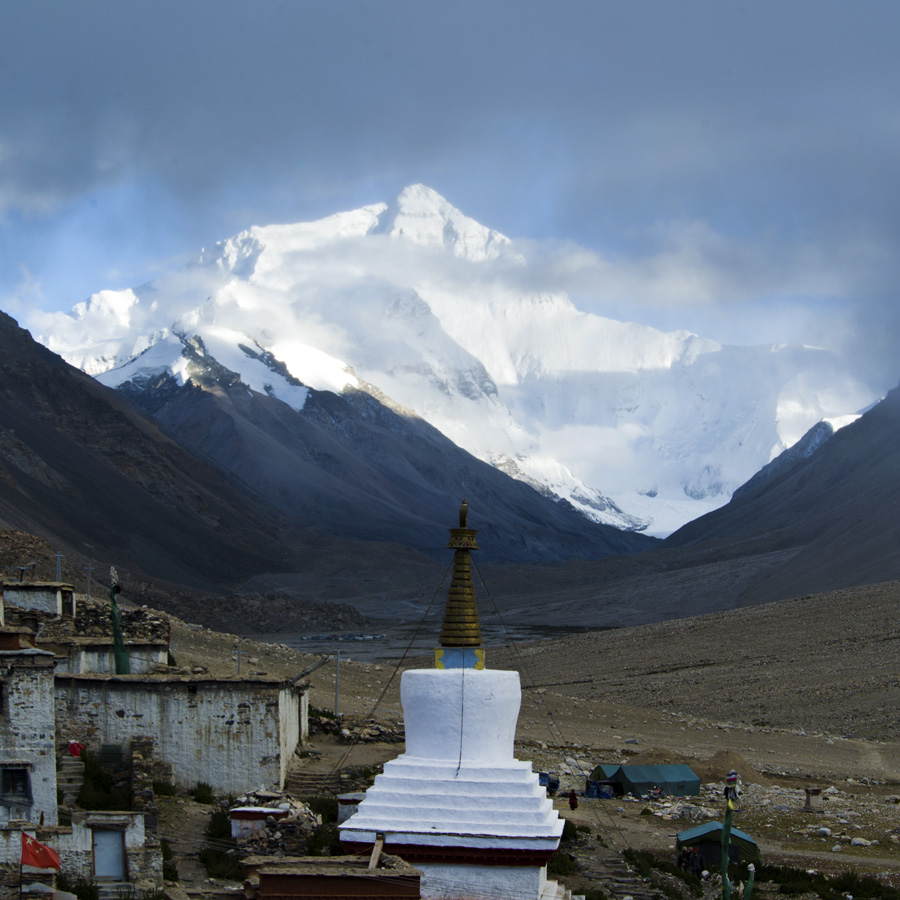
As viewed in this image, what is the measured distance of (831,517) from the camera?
132 m

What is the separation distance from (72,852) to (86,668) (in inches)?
328

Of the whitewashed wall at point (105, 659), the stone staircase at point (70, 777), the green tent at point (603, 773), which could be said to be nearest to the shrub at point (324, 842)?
the stone staircase at point (70, 777)

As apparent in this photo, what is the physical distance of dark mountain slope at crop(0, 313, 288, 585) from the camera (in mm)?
111062

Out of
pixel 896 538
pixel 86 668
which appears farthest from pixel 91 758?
pixel 896 538

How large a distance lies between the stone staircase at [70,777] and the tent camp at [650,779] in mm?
11864

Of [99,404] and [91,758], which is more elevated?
[99,404]

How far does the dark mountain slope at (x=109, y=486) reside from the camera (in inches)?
4373

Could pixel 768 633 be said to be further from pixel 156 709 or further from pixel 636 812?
pixel 156 709

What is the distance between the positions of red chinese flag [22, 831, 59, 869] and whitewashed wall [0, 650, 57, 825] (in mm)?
1999

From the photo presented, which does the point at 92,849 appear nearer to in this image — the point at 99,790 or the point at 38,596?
the point at 99,790

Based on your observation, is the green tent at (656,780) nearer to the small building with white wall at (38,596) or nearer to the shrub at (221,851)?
the shrub at (221,851)

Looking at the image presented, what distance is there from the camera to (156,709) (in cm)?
2133

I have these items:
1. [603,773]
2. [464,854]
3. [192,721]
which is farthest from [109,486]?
Answer: [464,854]

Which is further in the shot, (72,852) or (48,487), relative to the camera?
(48,487)
